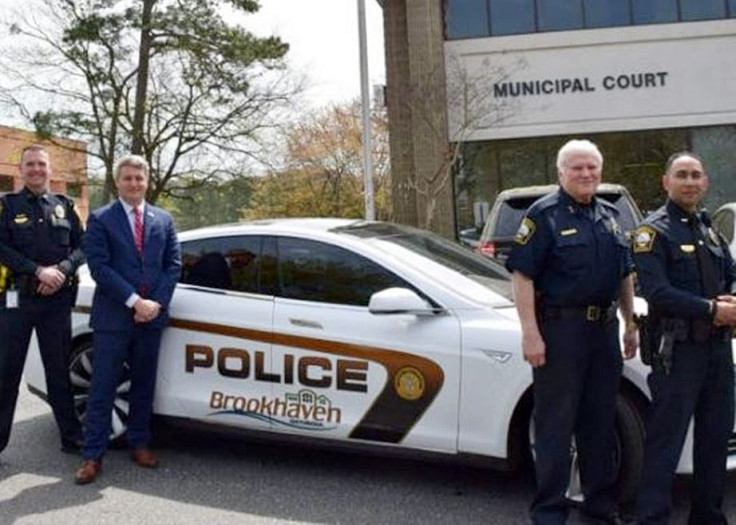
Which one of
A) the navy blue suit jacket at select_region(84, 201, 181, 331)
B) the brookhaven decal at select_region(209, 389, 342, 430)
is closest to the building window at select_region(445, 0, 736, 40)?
the navy blue suit jacket at select_region(84, 201, 181, 331)

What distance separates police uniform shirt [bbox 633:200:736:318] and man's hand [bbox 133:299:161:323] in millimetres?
2680

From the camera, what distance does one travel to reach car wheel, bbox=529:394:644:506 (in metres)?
3.63

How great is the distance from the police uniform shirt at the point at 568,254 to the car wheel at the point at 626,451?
63 centimetres

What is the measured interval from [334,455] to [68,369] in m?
1.80

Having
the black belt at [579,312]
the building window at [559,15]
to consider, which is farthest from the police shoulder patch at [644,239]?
the building window at [559,15]

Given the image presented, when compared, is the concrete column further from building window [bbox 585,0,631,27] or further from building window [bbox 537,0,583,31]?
building window [bbox 585,0,631,27]

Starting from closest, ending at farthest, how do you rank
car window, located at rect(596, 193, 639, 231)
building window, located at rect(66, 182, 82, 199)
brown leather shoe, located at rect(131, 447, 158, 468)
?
brown leather shoe, located at rect(131, 447, 158, 468) < car window, located at rect(596, 193, 639, 231) < building window, located at rect(66, 182, 82, 199)

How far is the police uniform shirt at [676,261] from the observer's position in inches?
123

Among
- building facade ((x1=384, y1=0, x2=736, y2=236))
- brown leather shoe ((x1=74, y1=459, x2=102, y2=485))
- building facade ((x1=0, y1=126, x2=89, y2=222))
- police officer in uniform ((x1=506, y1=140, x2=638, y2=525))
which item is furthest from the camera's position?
building facade ((x1=0, y1=126, x2=89, y2=222))

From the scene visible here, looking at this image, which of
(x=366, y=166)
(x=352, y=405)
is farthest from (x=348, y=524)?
(x=366, y=166)

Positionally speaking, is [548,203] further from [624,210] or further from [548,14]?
[548,14]

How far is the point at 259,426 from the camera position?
4.41 metres

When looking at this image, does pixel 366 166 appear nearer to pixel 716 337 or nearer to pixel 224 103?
pixel 224 103

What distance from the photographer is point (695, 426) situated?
334cm
